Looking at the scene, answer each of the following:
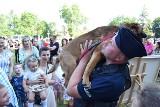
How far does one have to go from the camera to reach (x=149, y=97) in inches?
55.5

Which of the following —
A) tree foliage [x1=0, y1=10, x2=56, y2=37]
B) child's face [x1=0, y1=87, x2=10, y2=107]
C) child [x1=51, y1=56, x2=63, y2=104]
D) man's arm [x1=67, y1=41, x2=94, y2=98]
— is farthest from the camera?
tree foliage [x1=0, y1=10, x2=56, y2=37]

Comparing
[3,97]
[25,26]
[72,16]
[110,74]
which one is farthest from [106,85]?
[72,16]

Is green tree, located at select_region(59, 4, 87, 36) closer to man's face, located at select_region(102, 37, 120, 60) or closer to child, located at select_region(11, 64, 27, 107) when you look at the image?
child, located at select_region(11, 64, 27, 107)

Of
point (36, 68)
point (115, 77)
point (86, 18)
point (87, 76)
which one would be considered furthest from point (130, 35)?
point (86, 18)

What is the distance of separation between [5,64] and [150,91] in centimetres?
532

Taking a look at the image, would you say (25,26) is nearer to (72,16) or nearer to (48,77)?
(72,16)

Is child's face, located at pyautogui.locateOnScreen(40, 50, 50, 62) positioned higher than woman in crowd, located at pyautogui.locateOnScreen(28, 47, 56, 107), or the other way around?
child's face, located at pyautogui.locateOnScreen(40, 50, 50, 62)

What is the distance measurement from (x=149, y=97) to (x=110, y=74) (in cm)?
77

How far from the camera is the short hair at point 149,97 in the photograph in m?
1.37

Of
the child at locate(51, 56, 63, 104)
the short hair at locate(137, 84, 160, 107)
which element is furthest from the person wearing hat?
the child at locate(51, 56, 63, 104)

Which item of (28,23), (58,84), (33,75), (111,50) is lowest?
(58,84)

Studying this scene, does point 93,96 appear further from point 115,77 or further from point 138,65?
point 138,65

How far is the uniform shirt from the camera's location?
83.3 inches

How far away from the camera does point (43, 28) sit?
7638cm
